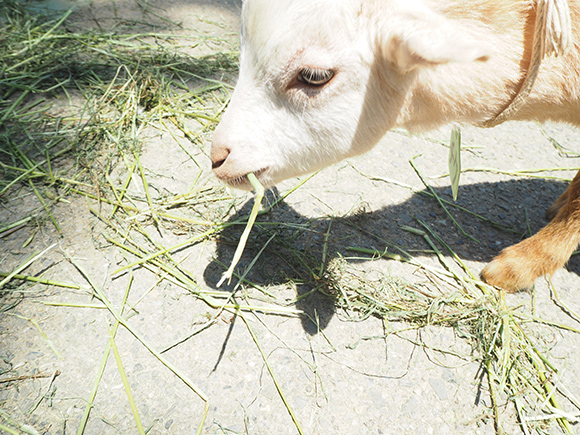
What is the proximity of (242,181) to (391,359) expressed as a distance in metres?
1.08

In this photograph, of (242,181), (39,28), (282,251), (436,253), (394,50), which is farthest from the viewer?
(39,28)

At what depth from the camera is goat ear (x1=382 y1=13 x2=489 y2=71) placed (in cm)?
138

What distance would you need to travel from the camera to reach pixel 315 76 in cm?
170

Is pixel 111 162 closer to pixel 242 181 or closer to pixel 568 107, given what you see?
pixel 242 181

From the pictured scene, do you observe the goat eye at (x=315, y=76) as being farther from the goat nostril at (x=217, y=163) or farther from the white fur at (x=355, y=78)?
the goat nostril at (x=217, y=163)

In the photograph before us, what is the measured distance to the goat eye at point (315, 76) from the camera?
1684mm

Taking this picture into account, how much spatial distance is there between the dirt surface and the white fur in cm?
68

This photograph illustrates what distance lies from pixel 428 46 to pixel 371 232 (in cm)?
138

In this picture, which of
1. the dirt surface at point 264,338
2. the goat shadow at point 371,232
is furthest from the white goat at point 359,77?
the dirt surface at point 264,338

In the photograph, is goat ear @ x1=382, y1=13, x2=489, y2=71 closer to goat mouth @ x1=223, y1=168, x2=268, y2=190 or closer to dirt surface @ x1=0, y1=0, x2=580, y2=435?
goat mouth @ x1=223, y1=168, x2=268, y2=190

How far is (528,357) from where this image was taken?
210 centimetres

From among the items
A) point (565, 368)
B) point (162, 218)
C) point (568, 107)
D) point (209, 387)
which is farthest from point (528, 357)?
point (162, 218)

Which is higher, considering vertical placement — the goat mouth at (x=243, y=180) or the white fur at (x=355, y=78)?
the white fur at (x=355, y=78)

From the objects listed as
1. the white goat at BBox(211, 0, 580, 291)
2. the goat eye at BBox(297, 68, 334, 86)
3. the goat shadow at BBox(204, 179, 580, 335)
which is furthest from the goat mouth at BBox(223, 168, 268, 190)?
the goat shadow at BBox(204, 179, 580, 335)
